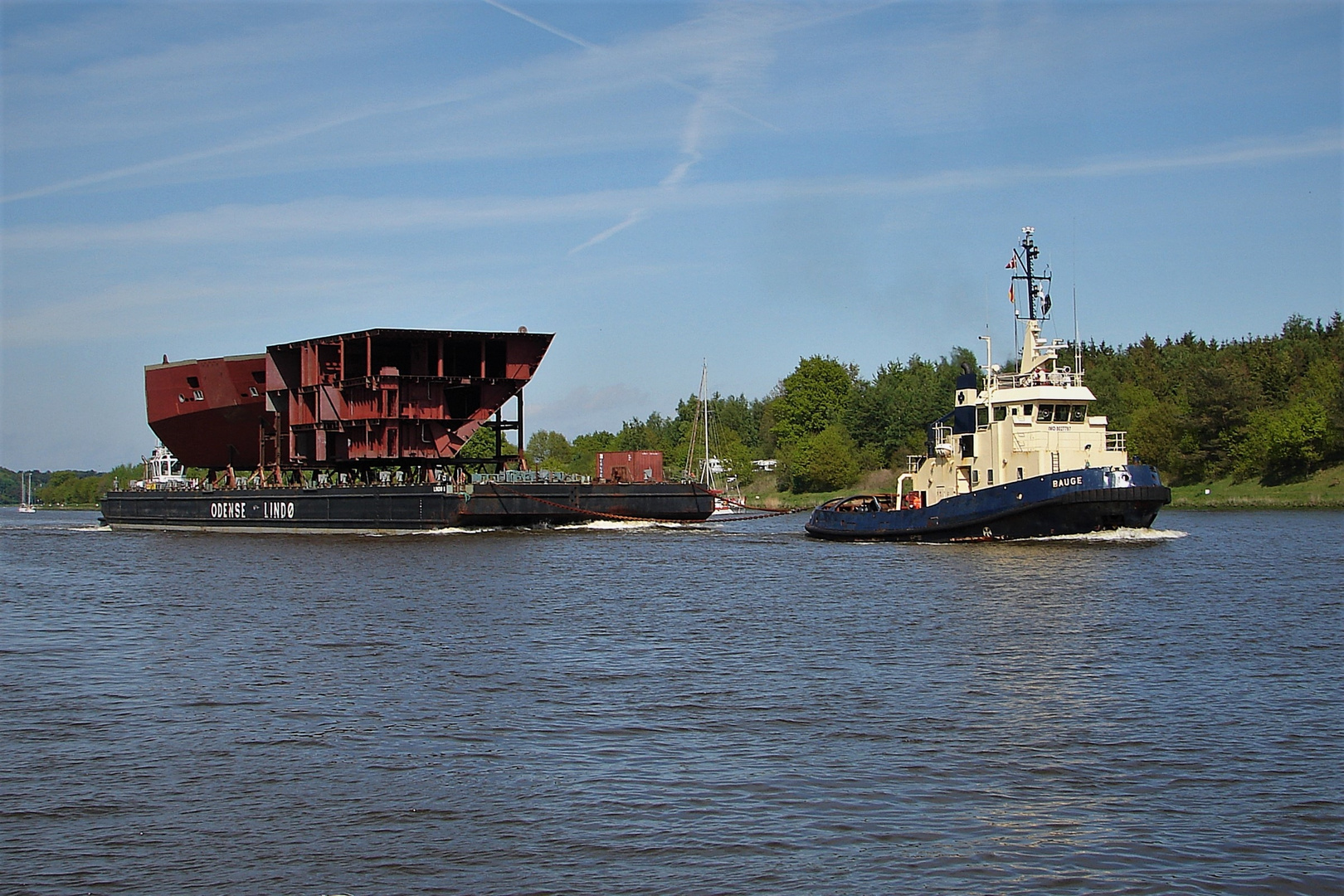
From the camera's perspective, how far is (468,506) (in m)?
58.5

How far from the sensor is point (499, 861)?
10898 mm

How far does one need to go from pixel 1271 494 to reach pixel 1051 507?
51.9 metres

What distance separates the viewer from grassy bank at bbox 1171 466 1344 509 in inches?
3191

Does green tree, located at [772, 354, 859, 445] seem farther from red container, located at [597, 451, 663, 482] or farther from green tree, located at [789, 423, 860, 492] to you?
red container, located at [597, 451, 663, 482]

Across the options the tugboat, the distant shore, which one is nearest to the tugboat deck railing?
the tugboat

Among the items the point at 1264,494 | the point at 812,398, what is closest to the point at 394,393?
the point at 1264,494

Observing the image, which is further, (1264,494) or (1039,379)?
(1264,494)

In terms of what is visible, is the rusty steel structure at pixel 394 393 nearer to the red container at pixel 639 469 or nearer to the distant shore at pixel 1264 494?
the red container at pixel 639 469

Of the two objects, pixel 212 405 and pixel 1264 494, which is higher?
pixel 212 405

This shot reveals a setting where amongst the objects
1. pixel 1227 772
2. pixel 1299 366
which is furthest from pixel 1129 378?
pixel 1227 772

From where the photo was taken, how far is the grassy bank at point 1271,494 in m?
81.1

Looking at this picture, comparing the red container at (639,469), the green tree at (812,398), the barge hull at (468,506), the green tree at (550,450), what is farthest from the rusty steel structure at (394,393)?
the green tree at (550,450)

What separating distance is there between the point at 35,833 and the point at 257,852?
241 cm

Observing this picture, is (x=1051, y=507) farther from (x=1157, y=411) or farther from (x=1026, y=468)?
(x=1157, y=411)
